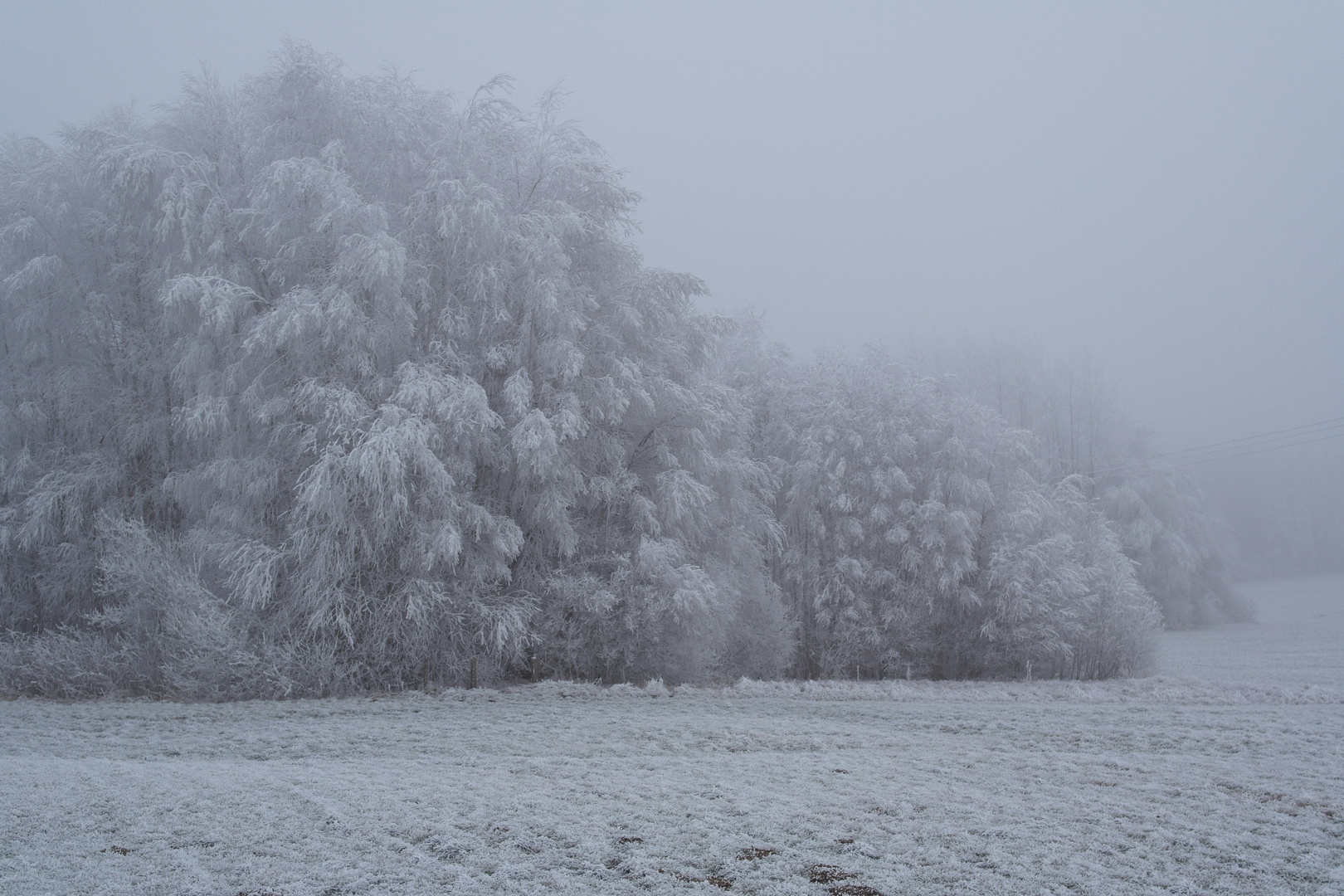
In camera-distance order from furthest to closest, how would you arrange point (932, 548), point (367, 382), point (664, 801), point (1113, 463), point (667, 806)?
1. point (1113, 463)
2. point (932, 548)
3. point (367, 382)
4. point (664, 801)
5. point (667, 806)

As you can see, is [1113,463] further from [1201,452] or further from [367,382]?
[367,382]

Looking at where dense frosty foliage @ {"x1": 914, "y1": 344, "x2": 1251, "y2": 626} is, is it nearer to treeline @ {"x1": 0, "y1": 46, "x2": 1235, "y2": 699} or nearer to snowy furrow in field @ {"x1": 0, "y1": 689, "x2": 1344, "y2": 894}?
treeline @ {"x1": 0, "y1": 46, "x2": 1235, "y2": 699}

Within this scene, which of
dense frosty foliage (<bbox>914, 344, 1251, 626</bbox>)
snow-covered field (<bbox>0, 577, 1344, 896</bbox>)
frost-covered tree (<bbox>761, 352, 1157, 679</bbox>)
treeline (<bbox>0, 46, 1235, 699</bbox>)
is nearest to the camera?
snow-covered field (<bbox>0, 577, 1344, 896</bbox>)

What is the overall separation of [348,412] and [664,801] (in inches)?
357

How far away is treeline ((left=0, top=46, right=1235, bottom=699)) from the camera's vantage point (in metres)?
13.6

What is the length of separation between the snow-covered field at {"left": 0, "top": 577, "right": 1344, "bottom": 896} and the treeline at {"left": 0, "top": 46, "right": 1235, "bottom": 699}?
218cm

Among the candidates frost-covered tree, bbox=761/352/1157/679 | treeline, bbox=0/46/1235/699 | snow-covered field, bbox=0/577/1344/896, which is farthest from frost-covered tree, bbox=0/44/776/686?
frost-covered tree, bbox=761/352/1157/679

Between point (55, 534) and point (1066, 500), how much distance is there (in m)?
23.2

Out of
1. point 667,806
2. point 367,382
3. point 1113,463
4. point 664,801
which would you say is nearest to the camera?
point 667,806

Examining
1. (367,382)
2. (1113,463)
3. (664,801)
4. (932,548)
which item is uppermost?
(1113,463)

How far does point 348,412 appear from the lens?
13.1m

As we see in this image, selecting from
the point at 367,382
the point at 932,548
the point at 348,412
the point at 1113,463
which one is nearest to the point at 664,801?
the point at 348,412

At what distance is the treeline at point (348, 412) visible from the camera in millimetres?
13555

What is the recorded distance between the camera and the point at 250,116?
51.1 feet
